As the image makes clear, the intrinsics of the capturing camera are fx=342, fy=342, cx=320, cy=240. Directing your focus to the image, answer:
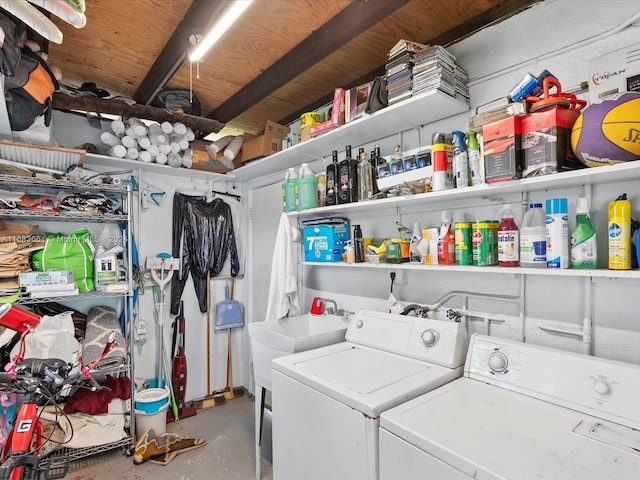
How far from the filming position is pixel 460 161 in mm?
1580

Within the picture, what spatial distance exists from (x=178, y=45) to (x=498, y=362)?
8.03ft

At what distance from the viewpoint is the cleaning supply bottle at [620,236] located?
3.83 feet

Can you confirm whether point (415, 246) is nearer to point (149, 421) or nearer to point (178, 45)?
point (178, 45)

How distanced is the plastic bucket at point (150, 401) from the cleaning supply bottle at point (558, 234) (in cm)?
287

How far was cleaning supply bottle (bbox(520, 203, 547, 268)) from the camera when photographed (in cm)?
134

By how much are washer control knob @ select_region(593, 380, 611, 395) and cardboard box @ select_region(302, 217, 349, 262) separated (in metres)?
1.51

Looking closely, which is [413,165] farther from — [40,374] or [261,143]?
[40,374]

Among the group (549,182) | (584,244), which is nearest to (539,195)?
(549,182)

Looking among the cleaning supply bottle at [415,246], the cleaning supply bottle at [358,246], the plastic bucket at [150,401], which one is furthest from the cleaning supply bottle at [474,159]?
the plastic bucket at [150,401]

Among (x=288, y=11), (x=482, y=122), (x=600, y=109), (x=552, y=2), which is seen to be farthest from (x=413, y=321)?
(x=288, y=11)

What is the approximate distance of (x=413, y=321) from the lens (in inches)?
70.8

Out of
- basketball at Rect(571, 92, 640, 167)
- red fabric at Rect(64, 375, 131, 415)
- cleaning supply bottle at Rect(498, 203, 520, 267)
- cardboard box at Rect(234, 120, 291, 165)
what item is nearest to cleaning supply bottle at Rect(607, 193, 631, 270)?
basketball at Rect(571, 92, 640, 167)

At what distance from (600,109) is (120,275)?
312 cm

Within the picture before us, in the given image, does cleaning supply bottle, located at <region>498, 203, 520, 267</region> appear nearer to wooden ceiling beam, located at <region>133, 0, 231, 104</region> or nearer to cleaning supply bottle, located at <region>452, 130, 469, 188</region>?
cleaning supply bottle, located at <region>452, 130, 469, 188</region>
